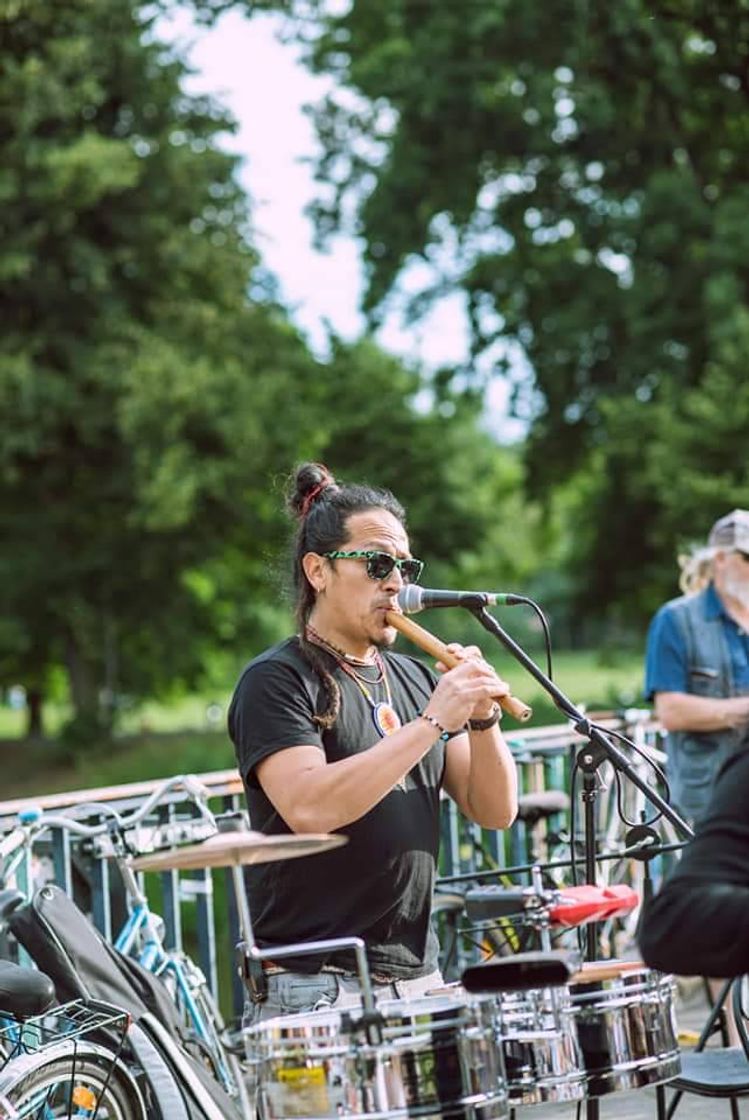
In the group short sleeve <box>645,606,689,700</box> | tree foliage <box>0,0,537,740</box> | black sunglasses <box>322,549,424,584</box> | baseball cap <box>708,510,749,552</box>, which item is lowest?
black sunglasses <box>322,549,424,584</box>

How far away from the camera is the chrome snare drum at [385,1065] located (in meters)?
2.69

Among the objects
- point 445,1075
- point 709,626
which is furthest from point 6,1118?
point 709,626

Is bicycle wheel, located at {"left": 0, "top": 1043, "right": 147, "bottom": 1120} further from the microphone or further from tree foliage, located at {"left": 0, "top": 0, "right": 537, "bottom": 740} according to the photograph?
tree foliage, located at {"left": 0, "top": 0, "right": 537, "bottom": 740}

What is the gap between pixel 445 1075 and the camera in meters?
2.73

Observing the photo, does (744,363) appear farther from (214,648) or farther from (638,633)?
(214,648)

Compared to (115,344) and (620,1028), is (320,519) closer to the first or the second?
(620,1028)

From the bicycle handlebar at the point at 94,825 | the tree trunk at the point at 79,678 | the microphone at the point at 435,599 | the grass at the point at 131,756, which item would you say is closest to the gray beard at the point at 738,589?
the bicycle handlebar at the point at 94,825

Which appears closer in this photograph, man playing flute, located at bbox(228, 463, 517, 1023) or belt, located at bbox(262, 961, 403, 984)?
man playing flute, located at bbox(228, 463, 517, 1023)

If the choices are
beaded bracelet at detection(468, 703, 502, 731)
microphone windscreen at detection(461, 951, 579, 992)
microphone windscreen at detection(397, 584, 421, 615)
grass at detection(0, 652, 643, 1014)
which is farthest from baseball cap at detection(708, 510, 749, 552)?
grass at detection(0, 652, 643, 1014)

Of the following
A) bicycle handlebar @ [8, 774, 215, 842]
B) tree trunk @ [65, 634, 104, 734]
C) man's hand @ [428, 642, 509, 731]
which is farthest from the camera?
tree trunk @ [65, 634, 104, 734]

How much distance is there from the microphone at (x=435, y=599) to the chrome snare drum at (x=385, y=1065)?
856 millimetres

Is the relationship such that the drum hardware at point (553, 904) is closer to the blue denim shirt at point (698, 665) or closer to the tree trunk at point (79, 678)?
the blue denim shirt at point (698, 665)

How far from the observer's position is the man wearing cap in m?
5.98

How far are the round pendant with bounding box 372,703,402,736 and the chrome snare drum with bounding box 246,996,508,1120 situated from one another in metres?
0.83
